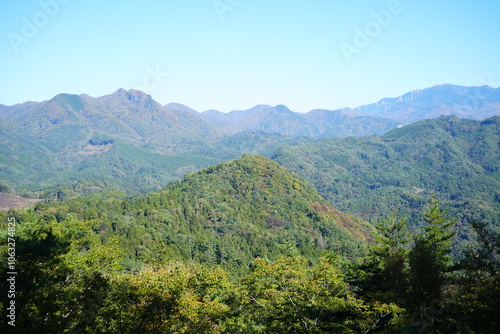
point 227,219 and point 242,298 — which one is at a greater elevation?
point 242,298

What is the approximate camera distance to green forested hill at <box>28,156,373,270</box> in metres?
107

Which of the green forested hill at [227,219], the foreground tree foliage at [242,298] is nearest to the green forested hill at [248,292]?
the foreground tree foliage at [242,298]

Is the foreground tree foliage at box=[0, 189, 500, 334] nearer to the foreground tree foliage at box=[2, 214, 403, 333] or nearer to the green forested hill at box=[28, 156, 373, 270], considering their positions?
the foreground tree foliage at box=[2, 214, 403, 333]

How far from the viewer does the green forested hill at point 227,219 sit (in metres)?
107

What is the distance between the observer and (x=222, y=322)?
2791 cm

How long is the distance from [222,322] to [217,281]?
813 cm

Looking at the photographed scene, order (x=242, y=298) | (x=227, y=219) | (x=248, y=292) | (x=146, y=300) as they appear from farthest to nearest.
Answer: (x=227, y=219), (x=242, y=298), (x=248, y=292), (x=146, y=300)

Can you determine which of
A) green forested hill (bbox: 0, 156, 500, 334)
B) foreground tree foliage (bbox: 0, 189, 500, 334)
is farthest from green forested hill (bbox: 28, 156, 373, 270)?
foreground tree foliage (bbox: 0, 189, 500, 334)

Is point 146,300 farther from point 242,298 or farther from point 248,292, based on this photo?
point 242,298

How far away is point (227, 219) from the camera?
146m

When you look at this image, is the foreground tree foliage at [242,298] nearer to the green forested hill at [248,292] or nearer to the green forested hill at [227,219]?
the green forested hill at [248,292]

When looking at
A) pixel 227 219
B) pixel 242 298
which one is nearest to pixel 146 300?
pixel 242 298

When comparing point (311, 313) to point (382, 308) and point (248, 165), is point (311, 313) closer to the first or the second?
point (382, 308)

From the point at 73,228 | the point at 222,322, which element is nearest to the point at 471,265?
the point at 222,322
